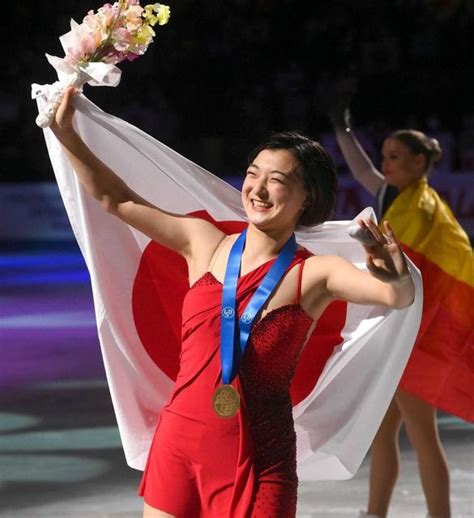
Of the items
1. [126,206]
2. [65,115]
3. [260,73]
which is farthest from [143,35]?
[260,73]

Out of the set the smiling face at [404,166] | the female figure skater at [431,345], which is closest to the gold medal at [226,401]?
the female figure skater at [431,345]

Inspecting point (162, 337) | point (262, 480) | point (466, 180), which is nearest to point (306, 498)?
point (162, 337)

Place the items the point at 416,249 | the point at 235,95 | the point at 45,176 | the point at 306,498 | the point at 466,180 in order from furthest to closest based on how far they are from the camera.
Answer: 1. the point at 235,95
2. the point at 45,176
3. the point at 466,180
4. the point at 306,498
5. the point at 416,249

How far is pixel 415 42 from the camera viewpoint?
23.4 meters

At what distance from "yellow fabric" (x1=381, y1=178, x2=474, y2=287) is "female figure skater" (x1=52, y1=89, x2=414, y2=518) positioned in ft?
7.70

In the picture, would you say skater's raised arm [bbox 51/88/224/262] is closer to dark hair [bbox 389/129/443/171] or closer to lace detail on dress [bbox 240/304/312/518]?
lace detail on dress [bbox 240/304/312/518]

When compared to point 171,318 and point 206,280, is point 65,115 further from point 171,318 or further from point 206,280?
point 171,318

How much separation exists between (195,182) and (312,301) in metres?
0.87

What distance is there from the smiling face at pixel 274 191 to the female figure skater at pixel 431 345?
93.1 inches

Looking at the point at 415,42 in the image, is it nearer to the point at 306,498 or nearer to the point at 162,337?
the point at 306,498

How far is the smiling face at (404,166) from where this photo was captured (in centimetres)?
630

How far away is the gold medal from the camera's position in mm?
3578

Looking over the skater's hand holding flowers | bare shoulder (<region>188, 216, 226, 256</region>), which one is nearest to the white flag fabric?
bare shoulder (<region>188, 216, 226, 256</region>)

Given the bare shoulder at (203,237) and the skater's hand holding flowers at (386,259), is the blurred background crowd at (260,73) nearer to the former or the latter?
the bare shoulder at (203,237)
